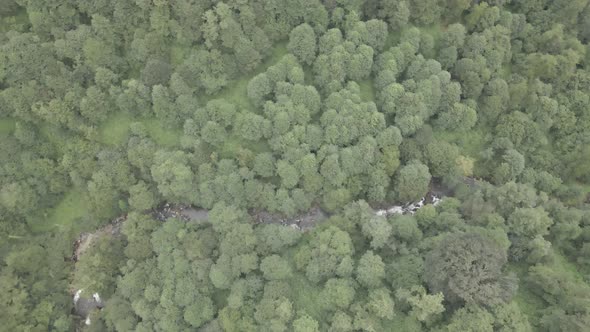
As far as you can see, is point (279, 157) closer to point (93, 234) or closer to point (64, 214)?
point (93, 234)

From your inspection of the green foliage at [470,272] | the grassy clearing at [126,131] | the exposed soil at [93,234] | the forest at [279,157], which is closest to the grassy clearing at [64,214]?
the forest at [279,157]

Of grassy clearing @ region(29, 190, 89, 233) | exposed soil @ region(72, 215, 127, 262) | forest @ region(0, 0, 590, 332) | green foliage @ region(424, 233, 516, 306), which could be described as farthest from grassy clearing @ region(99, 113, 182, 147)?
green foliage @ region(424, 233, 516, 306)

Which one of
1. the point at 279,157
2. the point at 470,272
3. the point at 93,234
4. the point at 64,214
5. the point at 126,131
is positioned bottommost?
the point at 93,234

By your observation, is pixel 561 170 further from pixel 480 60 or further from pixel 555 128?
pixel 480 60

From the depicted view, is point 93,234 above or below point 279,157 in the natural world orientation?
below

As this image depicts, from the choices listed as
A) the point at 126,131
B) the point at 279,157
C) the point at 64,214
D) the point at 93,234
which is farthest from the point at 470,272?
the point at 64,214

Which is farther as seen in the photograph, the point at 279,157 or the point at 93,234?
the point at 93,234

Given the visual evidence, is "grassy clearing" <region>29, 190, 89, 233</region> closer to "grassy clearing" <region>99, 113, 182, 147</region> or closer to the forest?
the forest
